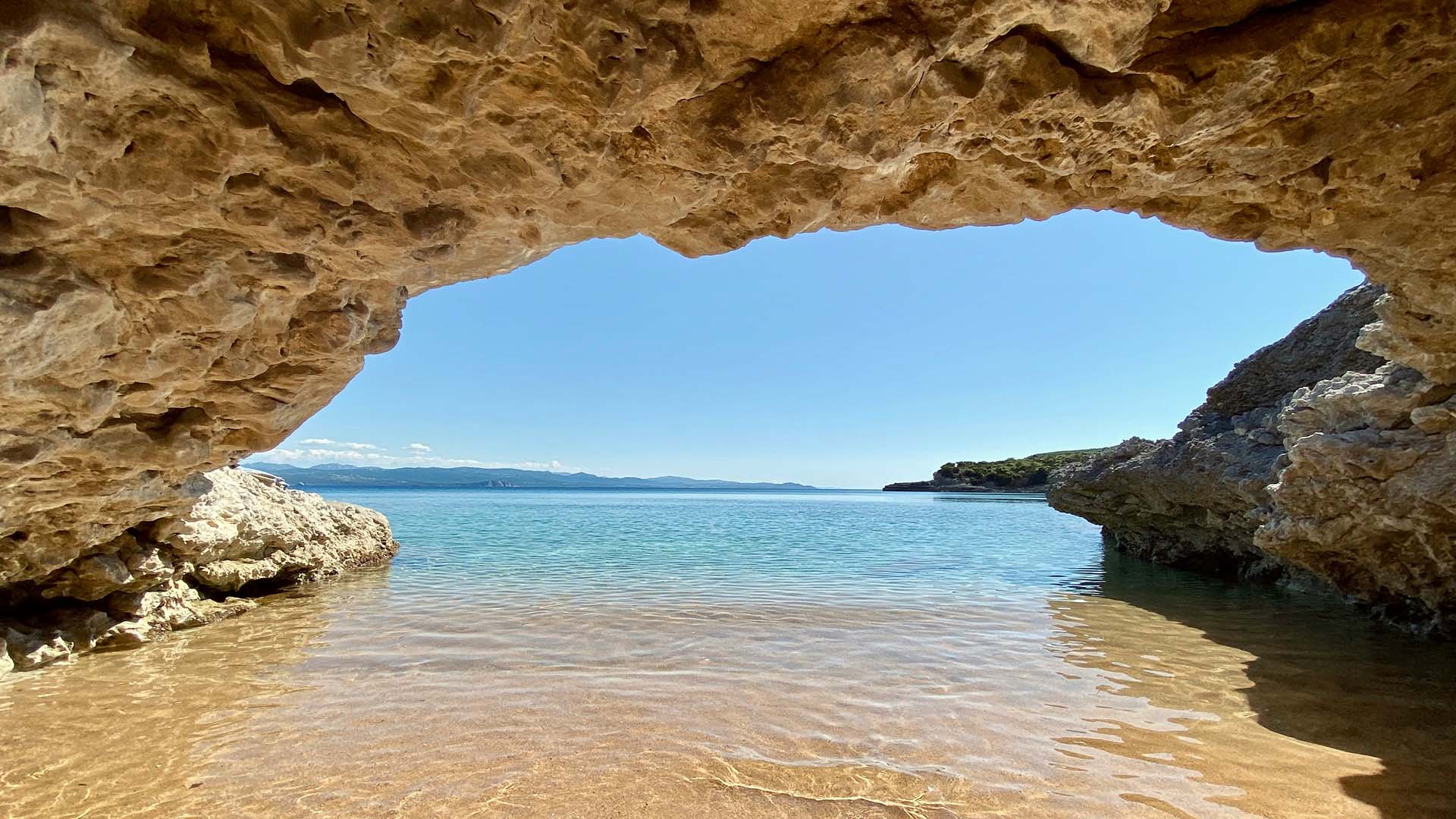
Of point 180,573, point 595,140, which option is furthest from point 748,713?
point 180,573

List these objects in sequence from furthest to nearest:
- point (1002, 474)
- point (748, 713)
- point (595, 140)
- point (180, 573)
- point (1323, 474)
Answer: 1. point (1002, 474)
2. point (180, 573)
3. point (1323, 474)
4. point (748, 713)
5. point (595, 140)

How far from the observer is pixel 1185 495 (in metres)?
12.9

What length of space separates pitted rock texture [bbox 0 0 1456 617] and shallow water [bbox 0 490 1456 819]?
8.13 feet

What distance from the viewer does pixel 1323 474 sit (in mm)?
7145

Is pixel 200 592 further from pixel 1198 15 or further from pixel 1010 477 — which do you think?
pixel 1010 477

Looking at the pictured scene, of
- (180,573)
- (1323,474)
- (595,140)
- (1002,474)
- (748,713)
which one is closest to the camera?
(595,140)

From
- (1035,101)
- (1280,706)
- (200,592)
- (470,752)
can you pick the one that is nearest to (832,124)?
(1035,101)

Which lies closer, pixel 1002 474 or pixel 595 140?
pixel 595 140

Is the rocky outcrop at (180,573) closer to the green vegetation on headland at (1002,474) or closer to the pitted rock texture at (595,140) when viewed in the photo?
the pitted rock texture at (595,140)

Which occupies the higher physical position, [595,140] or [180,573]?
[595,140]

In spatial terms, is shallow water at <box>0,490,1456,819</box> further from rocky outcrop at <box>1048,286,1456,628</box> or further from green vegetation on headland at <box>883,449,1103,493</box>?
green vegetation on headland at <box>883,449,1103,493</box>

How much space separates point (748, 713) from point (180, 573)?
8.35 m

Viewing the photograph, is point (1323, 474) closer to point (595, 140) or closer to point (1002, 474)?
point (595, 140)

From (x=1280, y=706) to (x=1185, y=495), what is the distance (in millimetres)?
8917
